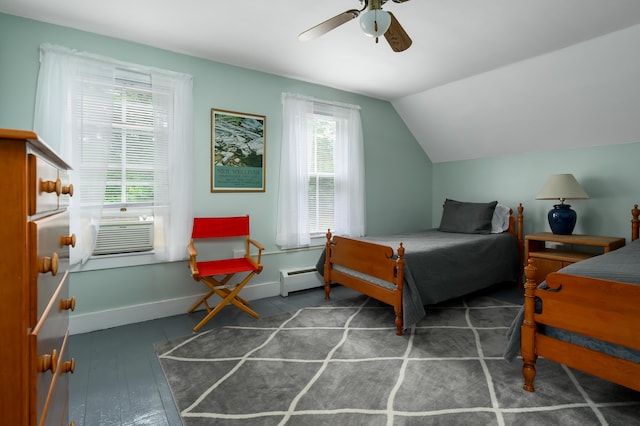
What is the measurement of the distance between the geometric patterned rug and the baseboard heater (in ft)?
2.57

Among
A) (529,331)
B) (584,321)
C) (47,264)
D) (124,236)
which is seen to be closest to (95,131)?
(124,236)

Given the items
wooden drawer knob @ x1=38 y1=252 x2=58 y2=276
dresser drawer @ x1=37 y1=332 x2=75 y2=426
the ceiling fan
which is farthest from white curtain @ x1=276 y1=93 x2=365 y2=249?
wooden drawer knob @ x1=38 y1=252 x2=58 y2=276

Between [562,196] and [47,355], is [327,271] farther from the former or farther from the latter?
[47,355]

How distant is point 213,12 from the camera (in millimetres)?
2486

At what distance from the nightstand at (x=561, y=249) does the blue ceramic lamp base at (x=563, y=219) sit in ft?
0.25

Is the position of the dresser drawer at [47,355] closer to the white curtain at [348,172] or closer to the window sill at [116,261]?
the window sill at [116,261]

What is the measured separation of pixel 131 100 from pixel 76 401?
2.28 meters

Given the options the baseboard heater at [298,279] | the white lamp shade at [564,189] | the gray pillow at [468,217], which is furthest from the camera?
the gray pillow at [468,217]

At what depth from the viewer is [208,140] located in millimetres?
3281

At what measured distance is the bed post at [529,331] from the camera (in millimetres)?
1859

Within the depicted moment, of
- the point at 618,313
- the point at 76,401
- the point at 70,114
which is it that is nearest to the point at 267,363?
the point at 76,401

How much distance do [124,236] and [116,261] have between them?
220mm

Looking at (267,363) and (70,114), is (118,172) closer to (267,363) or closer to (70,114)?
(70,114)

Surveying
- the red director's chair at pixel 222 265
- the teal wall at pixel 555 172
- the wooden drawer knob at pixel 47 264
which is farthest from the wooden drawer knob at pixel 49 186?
the teal wall at pixel 555 172
